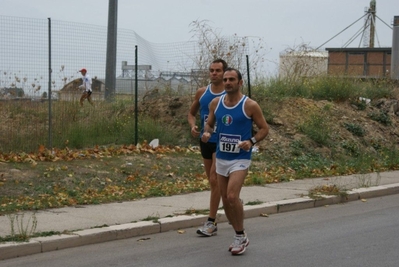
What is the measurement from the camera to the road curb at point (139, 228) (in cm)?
832

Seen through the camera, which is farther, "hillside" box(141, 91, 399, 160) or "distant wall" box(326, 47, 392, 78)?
"distant wall" box(326, 47, 392, 78)

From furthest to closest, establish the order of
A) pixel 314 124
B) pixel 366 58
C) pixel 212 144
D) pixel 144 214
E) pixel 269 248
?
pixel 366 58, pixel 314 124, pixel 144 214, pixel 212 144, pixel 269 248

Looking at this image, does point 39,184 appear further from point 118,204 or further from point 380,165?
point 380,165

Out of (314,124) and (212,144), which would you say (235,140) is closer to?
(212,144)

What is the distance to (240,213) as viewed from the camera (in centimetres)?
827

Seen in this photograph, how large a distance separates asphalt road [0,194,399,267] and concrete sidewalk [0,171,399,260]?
12 cm

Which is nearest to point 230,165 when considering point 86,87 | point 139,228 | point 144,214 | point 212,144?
point 212,144

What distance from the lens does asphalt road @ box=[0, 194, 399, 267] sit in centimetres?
796

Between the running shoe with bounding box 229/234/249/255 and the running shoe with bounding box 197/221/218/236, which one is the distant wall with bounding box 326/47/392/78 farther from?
the running shoe with bounding box 229/234/249/255

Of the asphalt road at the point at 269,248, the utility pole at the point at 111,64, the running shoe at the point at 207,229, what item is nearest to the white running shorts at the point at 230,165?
the asphalt road at the point at 269,248

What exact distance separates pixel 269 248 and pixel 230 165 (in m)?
1.17

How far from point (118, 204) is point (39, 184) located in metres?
1.49

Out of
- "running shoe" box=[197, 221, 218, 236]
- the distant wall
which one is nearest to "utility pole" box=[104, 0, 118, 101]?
"running shoe" box=[197, 221, 218, 236]

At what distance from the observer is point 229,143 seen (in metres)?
8.27
